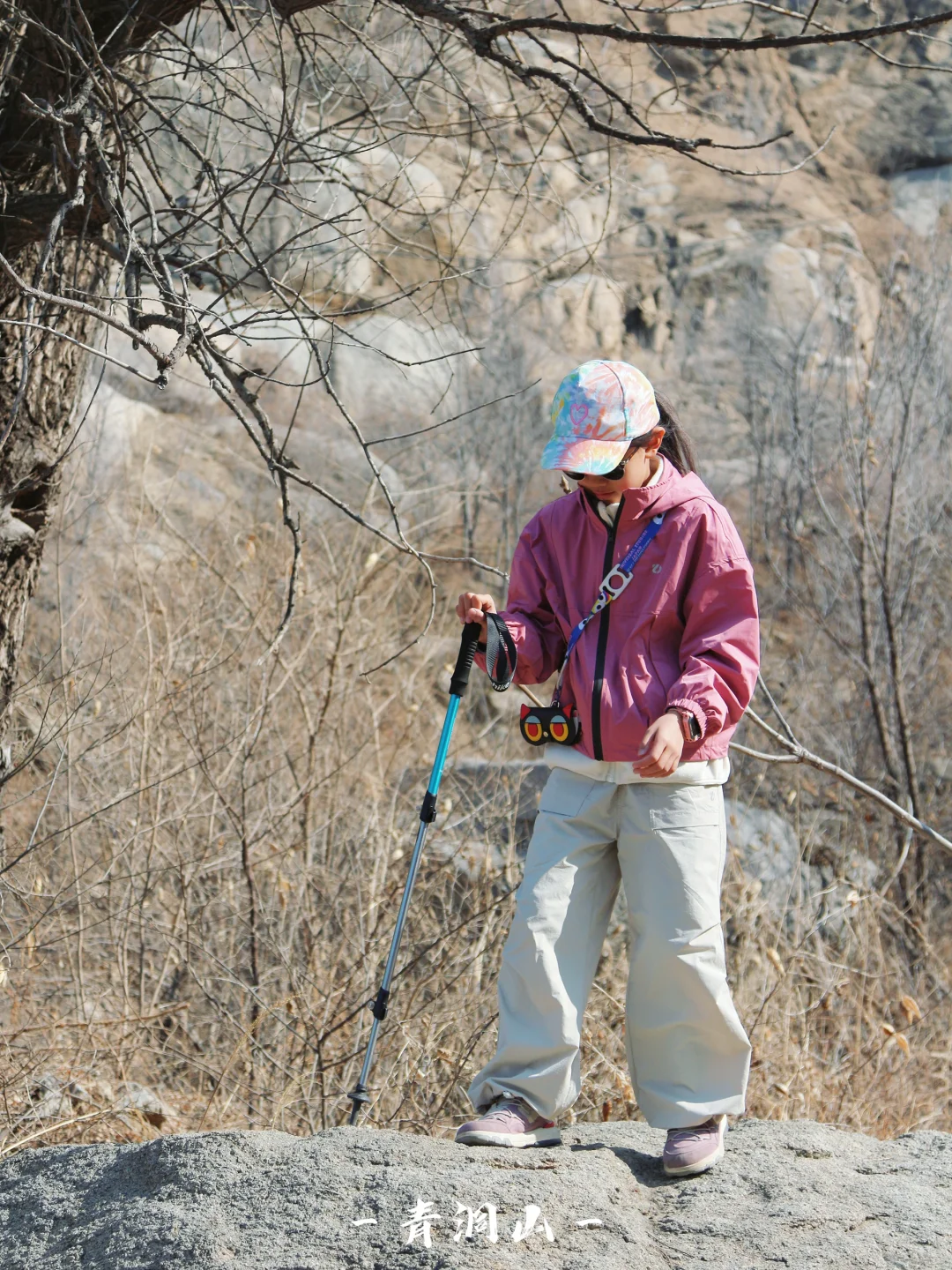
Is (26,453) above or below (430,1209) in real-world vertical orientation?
above

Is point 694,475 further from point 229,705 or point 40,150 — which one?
point 229,705

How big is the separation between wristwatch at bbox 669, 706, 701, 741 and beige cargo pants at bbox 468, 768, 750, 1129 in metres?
0.24

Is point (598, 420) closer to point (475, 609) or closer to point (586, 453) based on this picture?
point (586, 453)

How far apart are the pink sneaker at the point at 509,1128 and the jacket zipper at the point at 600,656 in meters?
0.80

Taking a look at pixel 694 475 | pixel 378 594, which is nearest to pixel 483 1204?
pixel 694 475

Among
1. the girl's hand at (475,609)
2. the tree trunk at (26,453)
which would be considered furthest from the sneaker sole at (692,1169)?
the tree trunk at (26,453)

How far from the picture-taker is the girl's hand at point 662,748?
2.70 m

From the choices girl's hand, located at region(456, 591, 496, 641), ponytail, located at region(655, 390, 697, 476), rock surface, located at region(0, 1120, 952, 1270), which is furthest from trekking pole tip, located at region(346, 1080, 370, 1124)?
ponytail, located at region(655, 390, 697, 476)

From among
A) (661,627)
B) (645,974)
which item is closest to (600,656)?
(661,627)

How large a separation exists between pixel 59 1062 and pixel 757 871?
4.46 meters

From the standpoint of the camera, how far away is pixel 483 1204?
245 centimetres

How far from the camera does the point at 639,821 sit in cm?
296

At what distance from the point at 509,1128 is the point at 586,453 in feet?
4.90

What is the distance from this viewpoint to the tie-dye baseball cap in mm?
2934
